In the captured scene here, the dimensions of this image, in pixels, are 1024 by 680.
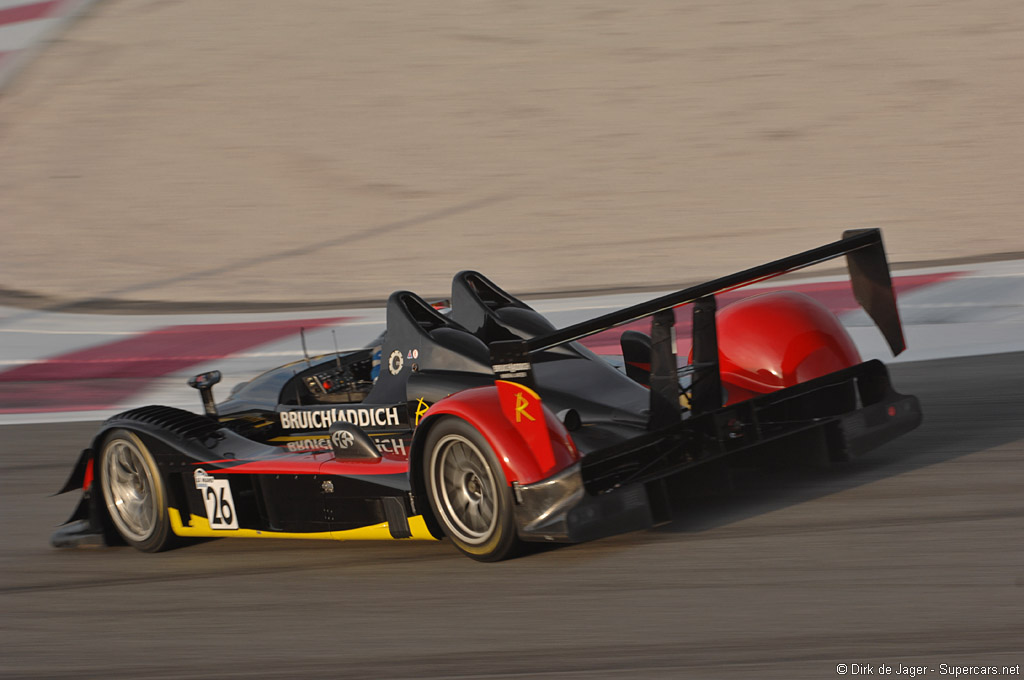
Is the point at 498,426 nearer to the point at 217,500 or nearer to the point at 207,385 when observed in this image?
the point at 217,500

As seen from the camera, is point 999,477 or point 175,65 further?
point 175,65

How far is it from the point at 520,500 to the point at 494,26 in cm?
1493

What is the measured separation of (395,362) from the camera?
5758 millimetres

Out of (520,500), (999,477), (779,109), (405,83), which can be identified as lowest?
(999,477)

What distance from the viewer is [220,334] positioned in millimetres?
10320

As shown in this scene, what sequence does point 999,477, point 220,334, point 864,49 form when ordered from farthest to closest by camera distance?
point 864,49
point 220,334
point 999,477

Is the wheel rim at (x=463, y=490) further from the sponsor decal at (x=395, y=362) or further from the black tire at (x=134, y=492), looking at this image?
the black tire at (x=134, y=492)

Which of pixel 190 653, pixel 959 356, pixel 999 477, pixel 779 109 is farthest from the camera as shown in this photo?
pixel 779 109

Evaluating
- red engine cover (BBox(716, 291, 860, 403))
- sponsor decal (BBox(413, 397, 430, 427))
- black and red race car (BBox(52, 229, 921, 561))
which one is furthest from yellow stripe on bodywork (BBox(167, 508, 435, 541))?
red engine cover (BBox(716, 291, 860, 403))

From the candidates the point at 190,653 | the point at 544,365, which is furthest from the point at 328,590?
the point at 544,365

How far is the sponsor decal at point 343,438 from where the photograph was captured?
5234mm

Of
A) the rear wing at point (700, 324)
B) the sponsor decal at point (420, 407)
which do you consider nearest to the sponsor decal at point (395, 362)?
the sponsor decal at point (420, 407)

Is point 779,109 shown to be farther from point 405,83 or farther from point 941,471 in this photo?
point 941,471

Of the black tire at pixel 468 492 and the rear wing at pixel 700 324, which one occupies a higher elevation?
the rear wing at pixel 700 324
